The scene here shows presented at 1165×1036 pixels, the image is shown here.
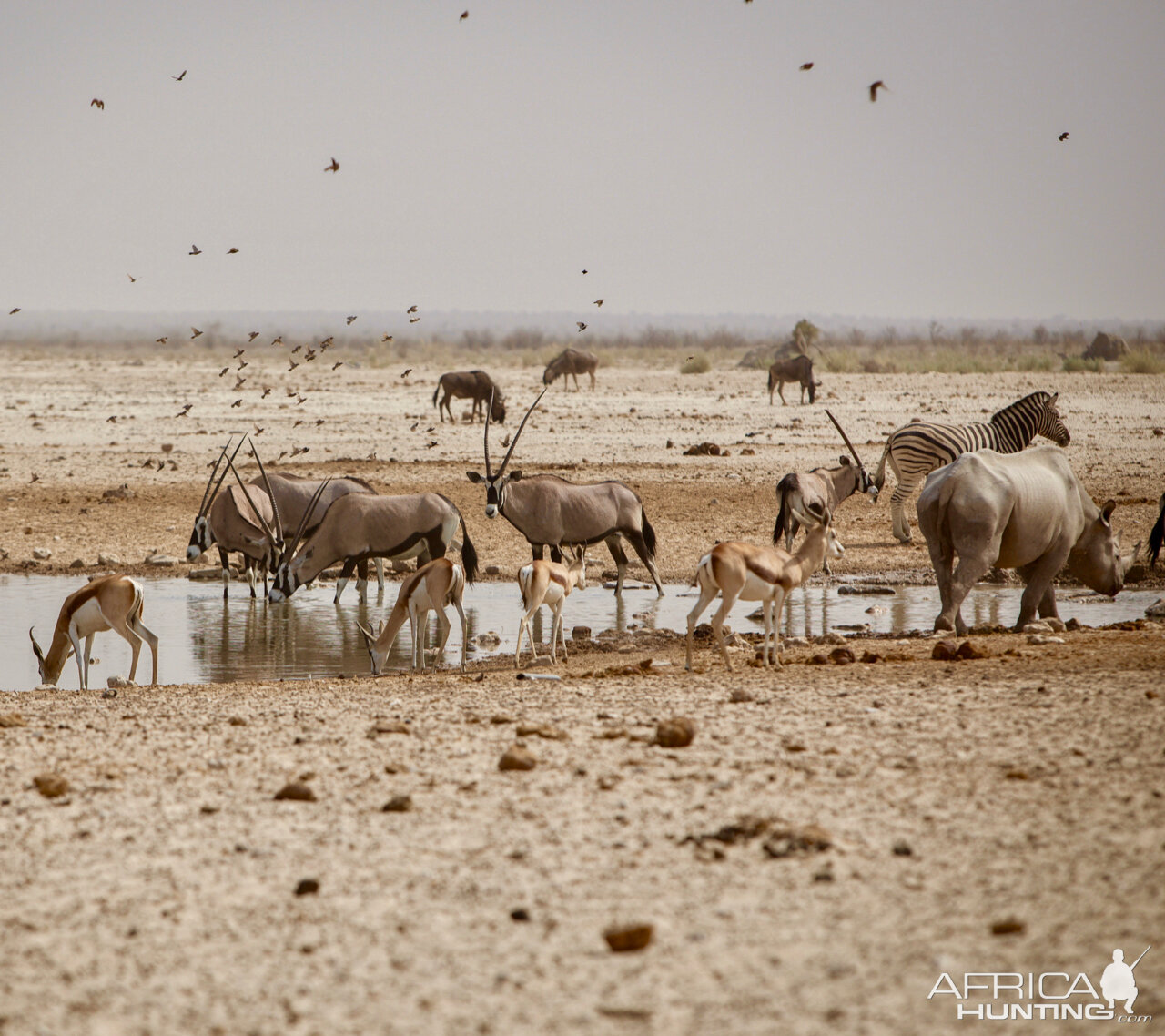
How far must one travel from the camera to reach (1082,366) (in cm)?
4162

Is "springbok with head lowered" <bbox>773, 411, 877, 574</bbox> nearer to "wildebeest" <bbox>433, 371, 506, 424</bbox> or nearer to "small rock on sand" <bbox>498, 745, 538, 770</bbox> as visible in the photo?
"small rock on sand" <bbox>498, 745, 538, 770</bbox>

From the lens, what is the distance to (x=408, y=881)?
4.92 metres

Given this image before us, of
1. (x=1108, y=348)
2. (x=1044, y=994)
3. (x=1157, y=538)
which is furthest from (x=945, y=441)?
(x=1108, y=348)

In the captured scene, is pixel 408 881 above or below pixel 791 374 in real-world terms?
below

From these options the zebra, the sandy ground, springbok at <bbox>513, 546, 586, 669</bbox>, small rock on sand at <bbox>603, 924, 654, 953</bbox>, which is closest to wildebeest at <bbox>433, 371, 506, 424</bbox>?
the zebra

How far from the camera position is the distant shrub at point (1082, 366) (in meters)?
40.3

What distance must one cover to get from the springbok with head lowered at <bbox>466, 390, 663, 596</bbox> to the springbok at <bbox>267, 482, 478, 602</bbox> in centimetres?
57

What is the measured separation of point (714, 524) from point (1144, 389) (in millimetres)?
19984

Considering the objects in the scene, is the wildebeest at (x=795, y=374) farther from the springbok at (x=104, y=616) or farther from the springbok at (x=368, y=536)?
the springbok at (x=104, y=616)

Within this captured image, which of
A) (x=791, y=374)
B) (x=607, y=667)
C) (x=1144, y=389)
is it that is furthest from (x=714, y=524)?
(x=1144, y=389)

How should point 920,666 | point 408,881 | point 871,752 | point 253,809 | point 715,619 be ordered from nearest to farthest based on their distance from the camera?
point 408,881
point 253,809
point 871,752
point 920,666
point 715,619

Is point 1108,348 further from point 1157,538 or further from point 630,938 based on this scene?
point 630,938

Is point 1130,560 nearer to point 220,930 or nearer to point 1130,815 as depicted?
point 1130,815

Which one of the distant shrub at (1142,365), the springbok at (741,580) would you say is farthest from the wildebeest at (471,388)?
the springbok at (741,580)
